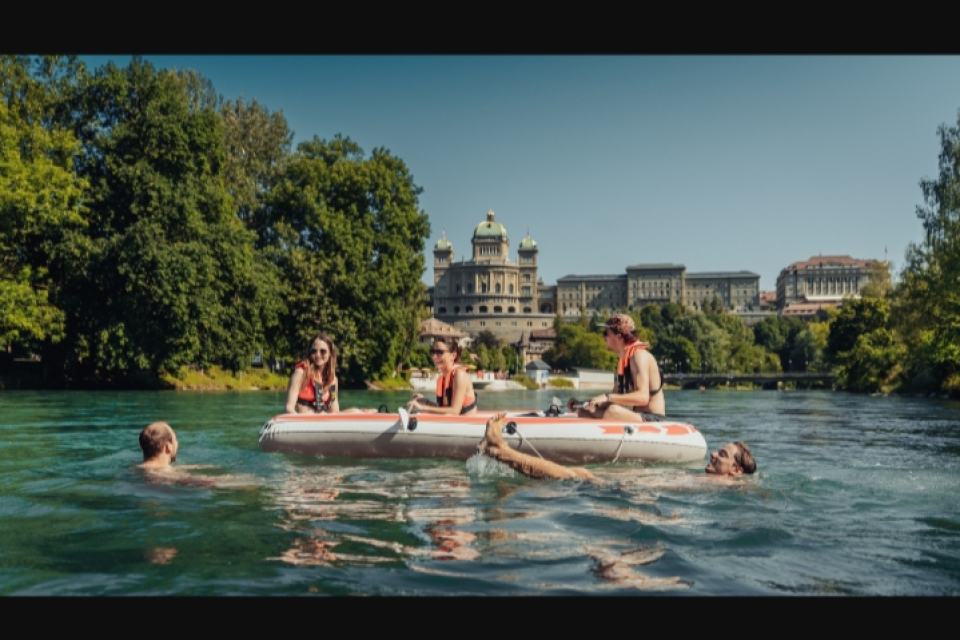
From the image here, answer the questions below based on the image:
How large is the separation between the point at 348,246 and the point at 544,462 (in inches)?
1254

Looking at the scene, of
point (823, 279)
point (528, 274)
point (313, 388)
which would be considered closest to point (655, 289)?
point (528, 274)

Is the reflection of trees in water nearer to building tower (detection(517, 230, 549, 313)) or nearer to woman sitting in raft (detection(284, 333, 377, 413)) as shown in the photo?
woman sitting in raft (detection(284, 333, 377, 413))

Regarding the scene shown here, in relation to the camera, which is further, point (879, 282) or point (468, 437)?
point (879, 282)

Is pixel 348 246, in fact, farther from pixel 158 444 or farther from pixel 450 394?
pixel 158 444

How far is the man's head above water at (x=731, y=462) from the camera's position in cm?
798

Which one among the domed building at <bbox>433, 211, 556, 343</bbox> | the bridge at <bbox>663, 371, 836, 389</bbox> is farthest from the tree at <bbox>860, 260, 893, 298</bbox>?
the domed building at <bbox>433, 211, 556, 343</bbox>

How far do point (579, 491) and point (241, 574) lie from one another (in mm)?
3451

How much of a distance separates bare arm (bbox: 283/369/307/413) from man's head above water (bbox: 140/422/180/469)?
2597mm

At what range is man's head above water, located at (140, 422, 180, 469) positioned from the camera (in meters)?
7.59

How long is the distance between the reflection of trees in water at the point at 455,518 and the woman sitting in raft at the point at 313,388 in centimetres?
184

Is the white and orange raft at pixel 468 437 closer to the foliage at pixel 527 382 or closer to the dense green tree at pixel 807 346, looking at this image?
the foliage at pixel 527 382

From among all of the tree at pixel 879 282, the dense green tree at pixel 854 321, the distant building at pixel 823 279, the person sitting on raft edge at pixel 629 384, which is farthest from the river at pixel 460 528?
the distant building at pixel 823 279

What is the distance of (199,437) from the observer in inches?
501

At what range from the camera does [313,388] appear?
35.7 ft
